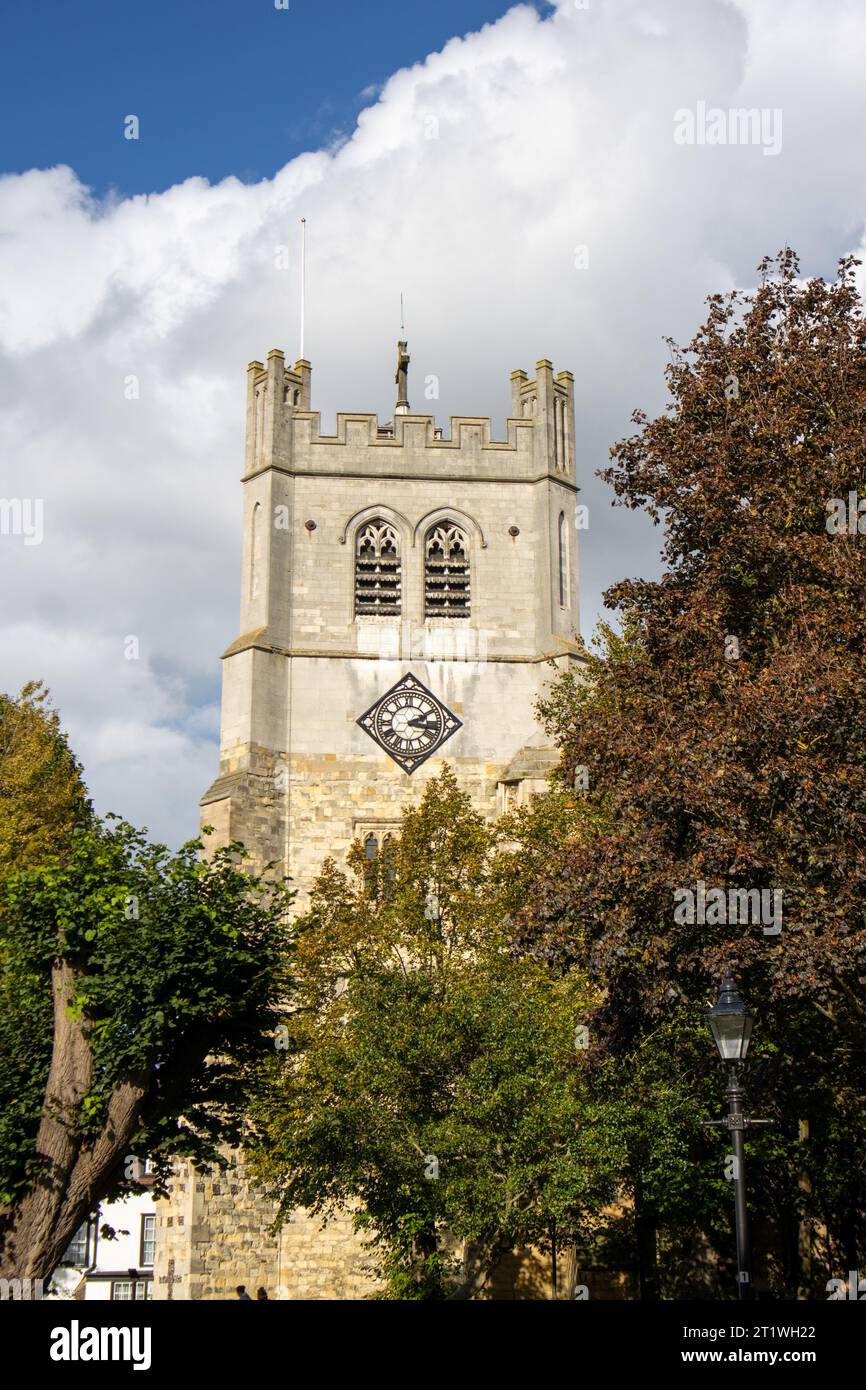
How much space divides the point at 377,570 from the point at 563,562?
458 cm

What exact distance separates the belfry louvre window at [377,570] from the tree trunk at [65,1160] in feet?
69.4

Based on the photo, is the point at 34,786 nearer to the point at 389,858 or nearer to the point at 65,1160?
the point at 389,858

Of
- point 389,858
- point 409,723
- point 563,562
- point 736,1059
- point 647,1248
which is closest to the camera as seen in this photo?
point 736,1059

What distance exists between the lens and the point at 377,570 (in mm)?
39188

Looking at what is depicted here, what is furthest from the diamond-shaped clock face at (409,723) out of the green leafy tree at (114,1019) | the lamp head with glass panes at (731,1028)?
the lamp head with glass panes at (731,1028)

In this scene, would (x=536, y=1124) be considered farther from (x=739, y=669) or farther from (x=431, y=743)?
(x=431, y=743)

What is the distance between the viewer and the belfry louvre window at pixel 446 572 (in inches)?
1532

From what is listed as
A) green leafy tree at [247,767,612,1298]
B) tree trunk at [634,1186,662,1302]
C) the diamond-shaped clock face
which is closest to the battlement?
the diamond-shaped clock face

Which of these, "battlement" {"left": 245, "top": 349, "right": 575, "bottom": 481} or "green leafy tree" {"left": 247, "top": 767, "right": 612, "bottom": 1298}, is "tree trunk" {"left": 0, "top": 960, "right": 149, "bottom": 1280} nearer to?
"green leafy tree" {"left": 247, "top": 767, "right": 612, "bottom": 1298}

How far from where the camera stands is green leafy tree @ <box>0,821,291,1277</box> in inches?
703

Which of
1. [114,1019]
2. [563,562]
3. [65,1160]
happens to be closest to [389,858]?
[114,1019]

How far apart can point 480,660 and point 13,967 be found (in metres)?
19.1

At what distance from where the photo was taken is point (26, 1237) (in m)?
17.4
